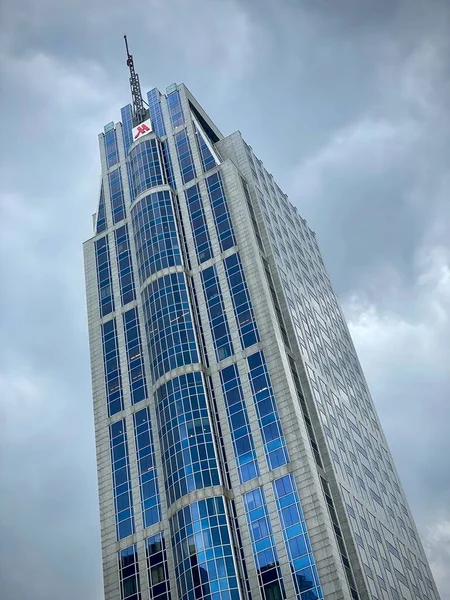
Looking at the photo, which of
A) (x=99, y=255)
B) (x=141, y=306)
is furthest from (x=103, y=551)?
(x=99, y=255)

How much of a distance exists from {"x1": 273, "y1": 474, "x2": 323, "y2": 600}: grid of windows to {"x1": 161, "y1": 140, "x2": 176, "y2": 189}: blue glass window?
65.8 metres

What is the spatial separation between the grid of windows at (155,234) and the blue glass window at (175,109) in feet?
65.8

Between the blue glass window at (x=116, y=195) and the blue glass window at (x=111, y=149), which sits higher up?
the blue glass window at (x=111, y=149)

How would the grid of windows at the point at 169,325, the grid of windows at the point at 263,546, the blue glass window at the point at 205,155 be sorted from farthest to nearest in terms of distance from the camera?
the blue glass window at the point at 205,155, the grid of windows at the point at 169,325, the grid of windows at the point at 263,546

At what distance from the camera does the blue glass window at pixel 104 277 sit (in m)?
152

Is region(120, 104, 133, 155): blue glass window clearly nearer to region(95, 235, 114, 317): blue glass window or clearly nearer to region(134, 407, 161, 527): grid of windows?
region(95, 235, 114, 317): blue glass window

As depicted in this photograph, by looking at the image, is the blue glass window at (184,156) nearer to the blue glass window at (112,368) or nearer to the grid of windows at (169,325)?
the grid of windows at (169,325)

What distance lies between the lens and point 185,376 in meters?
128

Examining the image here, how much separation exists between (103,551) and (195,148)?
77081 mm

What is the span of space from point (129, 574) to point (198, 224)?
203 ft

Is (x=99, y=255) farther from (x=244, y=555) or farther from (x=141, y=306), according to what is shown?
(x=244, y=555)

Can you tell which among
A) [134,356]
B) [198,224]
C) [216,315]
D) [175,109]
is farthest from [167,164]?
[134,356]

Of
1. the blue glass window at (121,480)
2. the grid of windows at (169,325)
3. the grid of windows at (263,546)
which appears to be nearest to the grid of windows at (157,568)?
the blue glass window at (121,480)

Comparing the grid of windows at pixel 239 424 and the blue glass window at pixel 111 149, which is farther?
the blue glass window at pixel 111 149
